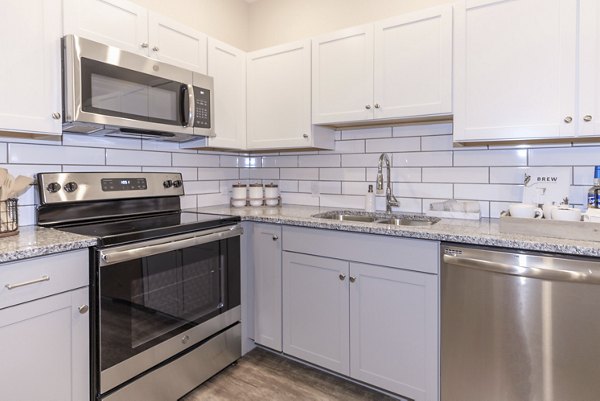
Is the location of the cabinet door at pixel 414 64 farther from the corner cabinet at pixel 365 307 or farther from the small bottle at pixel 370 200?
the corner cabinet at pixel 365 307

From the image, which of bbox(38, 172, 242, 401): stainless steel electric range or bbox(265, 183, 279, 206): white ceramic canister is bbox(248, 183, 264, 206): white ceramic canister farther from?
bbox(38, 172, 242, 401): stainless steel electric range

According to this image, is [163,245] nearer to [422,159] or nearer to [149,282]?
[149,282]

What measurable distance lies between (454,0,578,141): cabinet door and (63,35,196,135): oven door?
1.50 m

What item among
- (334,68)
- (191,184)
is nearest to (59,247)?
(191,184)

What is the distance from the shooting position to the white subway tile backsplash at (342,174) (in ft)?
8.16

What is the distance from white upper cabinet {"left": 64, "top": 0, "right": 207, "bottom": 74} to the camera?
167 centimetres

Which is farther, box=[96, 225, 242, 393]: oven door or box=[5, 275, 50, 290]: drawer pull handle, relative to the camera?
box=[96, 225, 242, 393]: oven door

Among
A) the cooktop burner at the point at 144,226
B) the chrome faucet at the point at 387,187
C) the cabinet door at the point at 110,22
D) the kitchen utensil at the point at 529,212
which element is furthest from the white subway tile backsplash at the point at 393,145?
the cabinet door at the point at 110,22

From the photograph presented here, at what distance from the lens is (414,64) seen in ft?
6.32

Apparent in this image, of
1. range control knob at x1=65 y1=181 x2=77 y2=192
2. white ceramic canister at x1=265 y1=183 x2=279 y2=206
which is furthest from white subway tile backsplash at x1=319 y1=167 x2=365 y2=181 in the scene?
range control knob at x1=65 y1=181 x2=77 y2=192

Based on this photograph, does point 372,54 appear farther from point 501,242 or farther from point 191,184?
point 191,184

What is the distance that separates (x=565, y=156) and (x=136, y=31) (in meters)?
2.34

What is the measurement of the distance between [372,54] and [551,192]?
1.21m

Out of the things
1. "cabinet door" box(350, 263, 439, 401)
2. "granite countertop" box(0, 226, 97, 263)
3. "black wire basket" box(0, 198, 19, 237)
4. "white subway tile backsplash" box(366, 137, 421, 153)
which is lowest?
"cabinet door" box(350, 263, 439, 401)
